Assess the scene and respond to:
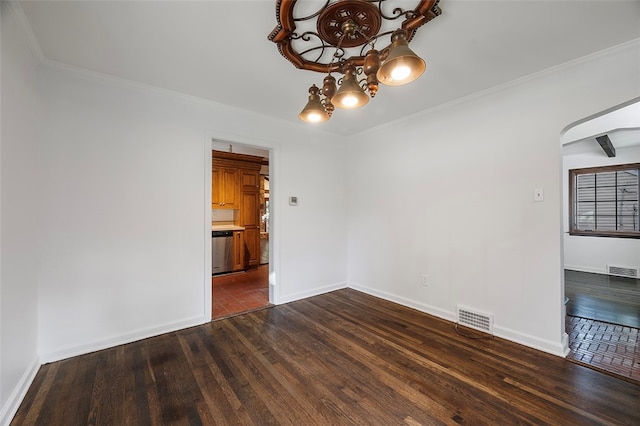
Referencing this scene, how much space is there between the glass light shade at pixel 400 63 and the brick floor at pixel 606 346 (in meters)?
2.74

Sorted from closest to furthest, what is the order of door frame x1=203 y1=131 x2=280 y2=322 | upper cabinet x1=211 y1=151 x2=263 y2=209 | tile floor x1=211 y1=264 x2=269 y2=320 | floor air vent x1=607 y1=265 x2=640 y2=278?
door frame x1=203 y1=131 x2=280 y2=322 < tile floor x1=211 y1=264 x2=269 y2=320 < floor air vent x1=607 y1=265 x2=640 y2=278 < upper cabinet x1=211 y1=151 x2=263 y2=209

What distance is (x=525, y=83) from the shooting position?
256 cm

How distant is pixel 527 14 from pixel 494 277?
2.29 meters

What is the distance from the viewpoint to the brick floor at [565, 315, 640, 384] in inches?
83.6

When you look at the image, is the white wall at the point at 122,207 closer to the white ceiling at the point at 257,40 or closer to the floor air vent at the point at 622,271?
the white ceiling at the point at 257,40

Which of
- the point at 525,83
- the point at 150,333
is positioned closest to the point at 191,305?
the point at 150,333

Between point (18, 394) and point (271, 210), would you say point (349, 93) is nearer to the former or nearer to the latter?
point (271, 210)

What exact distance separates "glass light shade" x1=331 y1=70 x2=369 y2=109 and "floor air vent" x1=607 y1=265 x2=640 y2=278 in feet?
22.2

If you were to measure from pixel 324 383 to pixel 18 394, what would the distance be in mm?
2091

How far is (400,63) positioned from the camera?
4.42ft

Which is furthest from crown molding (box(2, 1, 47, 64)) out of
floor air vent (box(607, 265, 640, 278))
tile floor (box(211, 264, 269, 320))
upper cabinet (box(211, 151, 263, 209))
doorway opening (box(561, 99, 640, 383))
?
floor air vent (box(607, 265, 640, 278))

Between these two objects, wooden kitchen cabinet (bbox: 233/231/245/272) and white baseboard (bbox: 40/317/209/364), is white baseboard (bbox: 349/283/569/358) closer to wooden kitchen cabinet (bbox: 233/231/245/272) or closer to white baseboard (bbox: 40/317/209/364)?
white baseboard (bbox: 40/317/209/364)

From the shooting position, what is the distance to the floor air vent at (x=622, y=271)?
5.01 m

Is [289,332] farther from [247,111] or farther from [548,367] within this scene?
[247,111]
